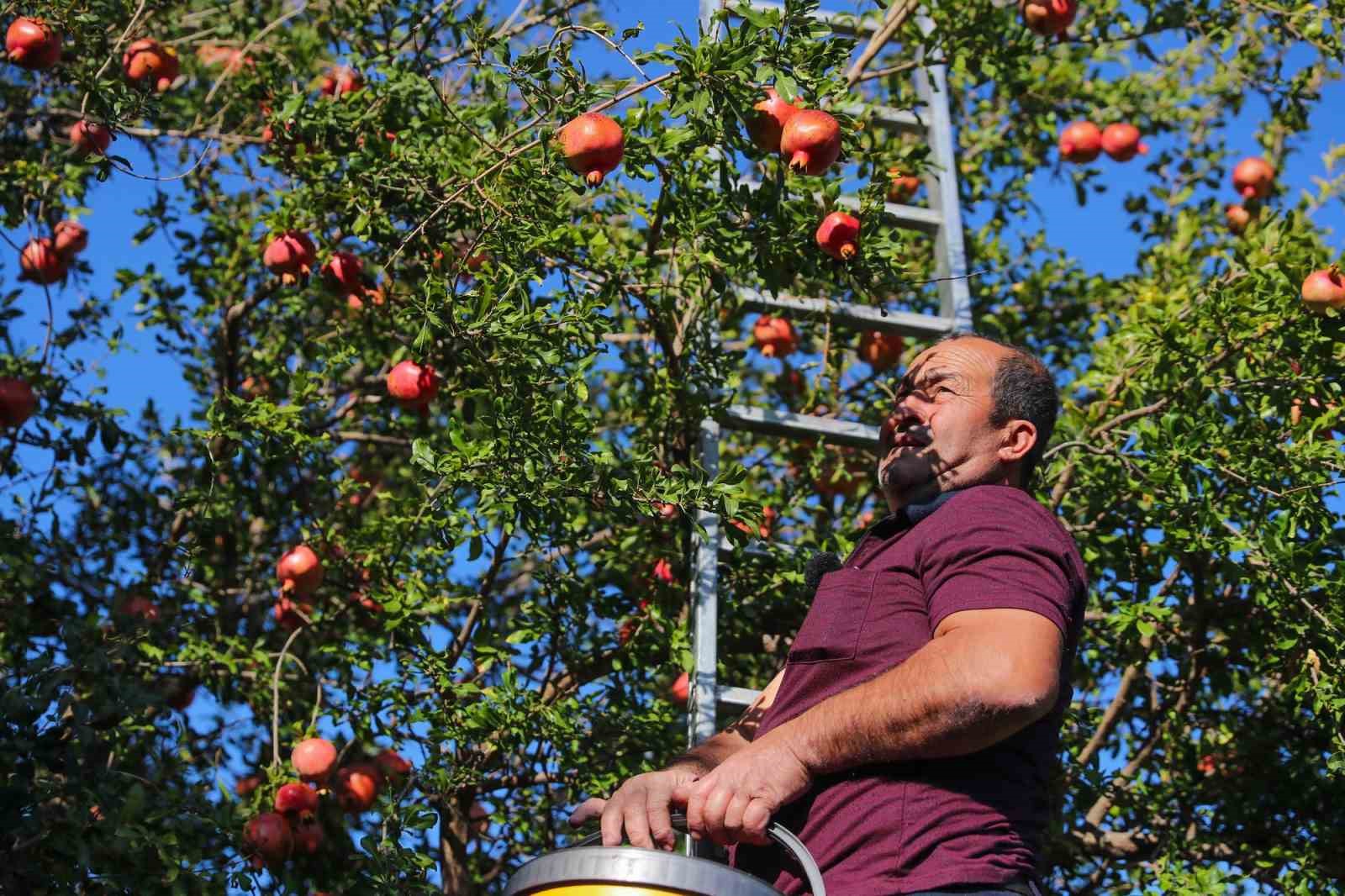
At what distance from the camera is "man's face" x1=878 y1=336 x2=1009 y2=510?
2.57 meters

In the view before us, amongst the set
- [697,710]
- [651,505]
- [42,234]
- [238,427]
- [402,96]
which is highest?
[42,234]

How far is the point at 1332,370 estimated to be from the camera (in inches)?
150

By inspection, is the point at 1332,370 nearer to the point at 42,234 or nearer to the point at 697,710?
the point at 697,710

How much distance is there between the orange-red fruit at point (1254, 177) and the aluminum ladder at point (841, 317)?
1281 millimetres

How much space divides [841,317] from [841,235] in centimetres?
71

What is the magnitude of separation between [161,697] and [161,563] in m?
1.03

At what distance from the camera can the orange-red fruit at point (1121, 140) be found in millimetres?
5434

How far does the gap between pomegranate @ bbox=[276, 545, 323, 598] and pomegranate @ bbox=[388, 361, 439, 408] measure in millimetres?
514

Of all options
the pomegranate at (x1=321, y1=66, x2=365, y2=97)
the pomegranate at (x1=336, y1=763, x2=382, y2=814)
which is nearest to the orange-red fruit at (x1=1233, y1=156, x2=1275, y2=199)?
the pomegranate at (x1=321, y1=66, x2=365, y2=97)

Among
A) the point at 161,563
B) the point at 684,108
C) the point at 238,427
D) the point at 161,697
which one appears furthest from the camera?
the point at 161,563

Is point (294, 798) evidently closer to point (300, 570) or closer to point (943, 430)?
point (300, 570)

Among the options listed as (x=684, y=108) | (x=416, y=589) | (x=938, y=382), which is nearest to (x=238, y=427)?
(x=416, y=589)

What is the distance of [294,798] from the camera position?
3.97 m

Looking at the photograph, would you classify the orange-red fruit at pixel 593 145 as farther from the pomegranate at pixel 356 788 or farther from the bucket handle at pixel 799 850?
the pomegranate at pixel 356 788
